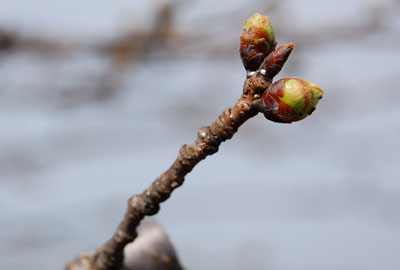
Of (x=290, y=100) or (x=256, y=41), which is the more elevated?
(x=256, y=41)

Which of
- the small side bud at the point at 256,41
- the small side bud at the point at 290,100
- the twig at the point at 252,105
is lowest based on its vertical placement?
the small side bud at the point at 290,100

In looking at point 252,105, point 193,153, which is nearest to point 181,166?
point 193,153

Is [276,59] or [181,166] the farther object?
[181,166]

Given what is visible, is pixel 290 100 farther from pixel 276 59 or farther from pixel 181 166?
pixel 181 166

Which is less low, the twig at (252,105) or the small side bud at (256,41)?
the small side bud at (256,41)

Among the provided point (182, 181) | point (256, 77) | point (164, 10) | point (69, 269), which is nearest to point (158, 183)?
point (182, 181)
